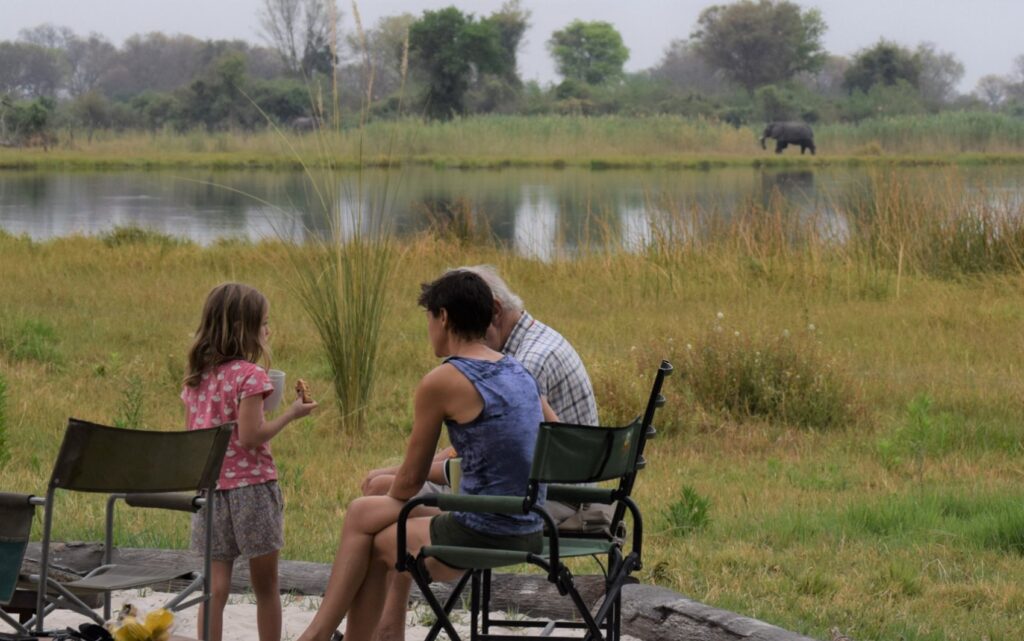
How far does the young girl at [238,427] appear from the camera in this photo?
377 cm

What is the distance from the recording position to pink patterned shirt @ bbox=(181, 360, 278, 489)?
3775 millimetres

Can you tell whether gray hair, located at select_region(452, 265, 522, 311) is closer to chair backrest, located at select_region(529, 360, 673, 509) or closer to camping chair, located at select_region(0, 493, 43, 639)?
A: chair backrest, located at select_region(529, 360, 673, 509)

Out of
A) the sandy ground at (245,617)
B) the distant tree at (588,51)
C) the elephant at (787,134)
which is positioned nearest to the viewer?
the sandy ground at (245,617)

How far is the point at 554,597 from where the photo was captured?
431 centimetres

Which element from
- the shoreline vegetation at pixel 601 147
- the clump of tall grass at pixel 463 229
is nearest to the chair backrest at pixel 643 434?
the clump of tall grass at pixel 463 229

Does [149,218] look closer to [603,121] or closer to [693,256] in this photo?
[693,256]

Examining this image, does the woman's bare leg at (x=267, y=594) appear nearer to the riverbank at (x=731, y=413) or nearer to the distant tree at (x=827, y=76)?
the riverbank at (x=731, y=413)

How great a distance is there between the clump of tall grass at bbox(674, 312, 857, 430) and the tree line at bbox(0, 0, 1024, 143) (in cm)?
210

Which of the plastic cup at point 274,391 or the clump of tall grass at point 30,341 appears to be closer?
the plastic cup at point 274,391

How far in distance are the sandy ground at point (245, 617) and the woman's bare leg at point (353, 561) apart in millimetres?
520

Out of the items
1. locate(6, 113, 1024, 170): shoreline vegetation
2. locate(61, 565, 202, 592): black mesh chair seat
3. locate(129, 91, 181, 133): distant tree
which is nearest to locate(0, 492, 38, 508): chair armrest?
locate(61, 565, 202, 592): black mesh chair seat

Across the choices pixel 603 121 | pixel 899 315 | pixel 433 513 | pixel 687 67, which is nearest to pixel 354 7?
pixel 433 513

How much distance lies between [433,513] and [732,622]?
0.81 metres

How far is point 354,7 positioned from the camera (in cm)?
668
